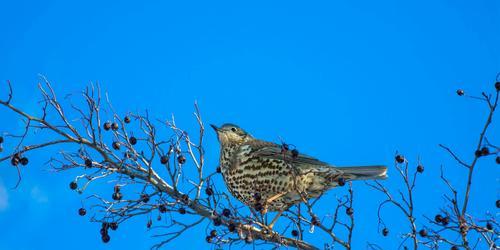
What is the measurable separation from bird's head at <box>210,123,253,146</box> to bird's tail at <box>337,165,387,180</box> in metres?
1.91

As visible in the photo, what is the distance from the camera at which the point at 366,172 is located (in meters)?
8.15

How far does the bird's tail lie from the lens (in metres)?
8.11

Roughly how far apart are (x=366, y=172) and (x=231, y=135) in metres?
2.37

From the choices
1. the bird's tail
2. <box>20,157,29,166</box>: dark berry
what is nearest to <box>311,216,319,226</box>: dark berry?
the bird's tail

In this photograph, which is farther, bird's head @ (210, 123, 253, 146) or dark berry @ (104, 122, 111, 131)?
bird's head @ (210, 123, 253, 146)

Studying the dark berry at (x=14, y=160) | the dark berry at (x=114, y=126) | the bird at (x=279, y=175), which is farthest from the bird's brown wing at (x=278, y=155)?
the dark berry at (x=14, y=160)

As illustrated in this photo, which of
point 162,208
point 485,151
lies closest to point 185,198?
point 162,208

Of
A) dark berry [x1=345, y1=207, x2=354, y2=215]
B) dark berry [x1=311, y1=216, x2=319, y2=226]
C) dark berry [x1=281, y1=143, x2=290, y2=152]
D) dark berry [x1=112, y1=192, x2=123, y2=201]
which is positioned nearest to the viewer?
dark berry [x1=345, y1=207, x2=354, y2=215]

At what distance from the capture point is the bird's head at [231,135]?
9484mm

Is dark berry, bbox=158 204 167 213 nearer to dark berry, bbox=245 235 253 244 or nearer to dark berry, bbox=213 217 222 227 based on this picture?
dark berry, bbox=213 217 222 227

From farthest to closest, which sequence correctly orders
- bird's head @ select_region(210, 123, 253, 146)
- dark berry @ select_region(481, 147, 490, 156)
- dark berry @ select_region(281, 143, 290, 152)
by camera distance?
bird's head @ select_region(210, 123, 253, 146) < dark berry @ select_region(281, 143, 290, 152) < dark berry @ select_region(481, 147, 490, 156)

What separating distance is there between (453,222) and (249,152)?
11.5ft

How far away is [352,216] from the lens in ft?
19.5

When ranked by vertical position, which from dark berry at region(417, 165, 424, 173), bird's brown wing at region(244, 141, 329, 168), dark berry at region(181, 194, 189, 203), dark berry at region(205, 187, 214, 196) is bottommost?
dark berry at region(181, 194, 189, 203)
